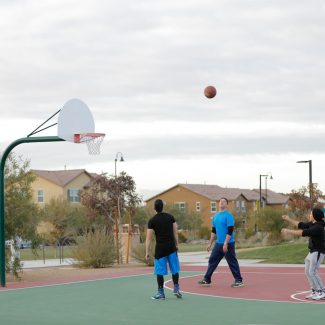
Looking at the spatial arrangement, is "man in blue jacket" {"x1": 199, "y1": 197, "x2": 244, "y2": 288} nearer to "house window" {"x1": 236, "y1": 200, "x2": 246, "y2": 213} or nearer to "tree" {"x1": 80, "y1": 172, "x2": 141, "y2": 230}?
"tree" {"x1": 80, "y1": 172, "x2": 141, "y2": 230}

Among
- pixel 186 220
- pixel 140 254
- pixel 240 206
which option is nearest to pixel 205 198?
pixel 240 206

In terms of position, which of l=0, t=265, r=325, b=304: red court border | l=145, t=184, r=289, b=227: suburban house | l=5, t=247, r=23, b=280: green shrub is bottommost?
l=0, t=265, r=325, b=304: red court border

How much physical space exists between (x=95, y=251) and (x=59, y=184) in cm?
6086

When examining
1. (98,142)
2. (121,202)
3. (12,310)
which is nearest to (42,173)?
(121,202)

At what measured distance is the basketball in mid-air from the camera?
832 inches

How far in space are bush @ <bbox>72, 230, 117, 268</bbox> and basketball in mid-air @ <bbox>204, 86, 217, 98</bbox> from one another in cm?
703

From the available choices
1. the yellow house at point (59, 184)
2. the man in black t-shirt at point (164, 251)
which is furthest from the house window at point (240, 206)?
the man in black t-shirt at point (164, 251)

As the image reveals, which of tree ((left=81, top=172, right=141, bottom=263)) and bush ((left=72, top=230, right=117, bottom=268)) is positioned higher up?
tree ((left=81, top=172, right=141, bottom=263))

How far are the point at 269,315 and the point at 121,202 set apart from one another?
38.3 meters

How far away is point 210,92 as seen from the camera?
2116cm

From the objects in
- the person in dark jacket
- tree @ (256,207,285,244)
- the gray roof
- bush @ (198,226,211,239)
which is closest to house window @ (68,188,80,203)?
bush @ (198,226,211,239)

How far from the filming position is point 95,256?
25625 millimetres

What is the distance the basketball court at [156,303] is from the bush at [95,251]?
5170 mm

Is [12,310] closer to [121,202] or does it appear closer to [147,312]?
[147,312]
